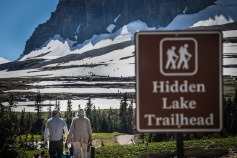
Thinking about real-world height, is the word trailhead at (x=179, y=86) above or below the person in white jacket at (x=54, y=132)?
above

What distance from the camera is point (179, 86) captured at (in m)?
4.77

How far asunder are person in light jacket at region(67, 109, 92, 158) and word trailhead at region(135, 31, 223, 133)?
22.8ft

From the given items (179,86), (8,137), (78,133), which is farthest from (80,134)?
(179,86)

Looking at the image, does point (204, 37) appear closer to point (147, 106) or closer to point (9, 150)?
point (147, 106)

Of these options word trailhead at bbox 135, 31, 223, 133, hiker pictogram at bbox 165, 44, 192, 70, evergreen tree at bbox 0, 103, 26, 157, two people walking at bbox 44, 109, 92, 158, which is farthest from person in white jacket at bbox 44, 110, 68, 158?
hiker pictogram at bbox 165, 44, 192, 70

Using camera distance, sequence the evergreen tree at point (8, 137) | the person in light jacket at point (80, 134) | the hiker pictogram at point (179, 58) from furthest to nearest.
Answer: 1. the evergreen tree at point (8, 137)
2. the person in light jacket at point (80, 134)
3. the hiker pictogram at point (179, 58)

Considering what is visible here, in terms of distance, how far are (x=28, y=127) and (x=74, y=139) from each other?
132134mm

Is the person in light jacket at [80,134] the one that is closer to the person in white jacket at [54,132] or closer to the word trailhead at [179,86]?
the person in white jacket at [54,132]

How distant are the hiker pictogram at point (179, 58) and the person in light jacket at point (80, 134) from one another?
726 cm

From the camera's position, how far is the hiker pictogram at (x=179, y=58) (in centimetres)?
469

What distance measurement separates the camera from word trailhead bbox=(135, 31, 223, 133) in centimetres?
473

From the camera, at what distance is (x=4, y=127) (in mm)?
13688

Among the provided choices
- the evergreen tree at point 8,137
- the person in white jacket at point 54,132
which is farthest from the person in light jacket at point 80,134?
the evergreen tree at point 8,137

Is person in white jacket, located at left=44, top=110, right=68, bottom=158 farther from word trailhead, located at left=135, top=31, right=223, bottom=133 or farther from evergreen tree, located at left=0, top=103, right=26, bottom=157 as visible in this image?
word trailhead, located at left=135, top=31, right=223, bottom=133
